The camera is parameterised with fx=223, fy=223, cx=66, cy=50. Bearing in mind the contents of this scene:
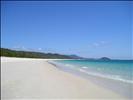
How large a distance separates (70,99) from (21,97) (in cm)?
92

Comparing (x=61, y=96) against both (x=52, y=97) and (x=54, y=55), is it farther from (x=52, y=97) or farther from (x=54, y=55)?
(x=54, y=55)

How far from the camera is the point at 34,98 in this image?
13.6 feet

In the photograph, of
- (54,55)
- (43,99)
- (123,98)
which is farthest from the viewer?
(54,55)

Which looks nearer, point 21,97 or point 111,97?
point 21,97

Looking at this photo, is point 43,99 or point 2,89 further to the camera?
point 2,89

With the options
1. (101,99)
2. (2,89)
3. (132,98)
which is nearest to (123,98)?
(132,98)

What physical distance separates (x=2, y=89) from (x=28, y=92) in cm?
61

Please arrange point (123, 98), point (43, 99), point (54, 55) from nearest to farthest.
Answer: point (43, 99)
point (123, 98)
point (54, 55)

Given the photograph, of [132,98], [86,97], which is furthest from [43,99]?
[132,98]

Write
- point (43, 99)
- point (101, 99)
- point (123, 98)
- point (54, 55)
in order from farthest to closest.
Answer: point (54, 55) < point (123, 98) < point (101, 99) < point (43, 99)

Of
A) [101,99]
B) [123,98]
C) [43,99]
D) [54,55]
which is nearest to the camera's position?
[43,99]

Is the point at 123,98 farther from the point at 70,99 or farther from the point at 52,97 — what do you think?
the point at 52,97

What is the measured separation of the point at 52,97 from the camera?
4.30m

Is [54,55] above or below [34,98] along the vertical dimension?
below
